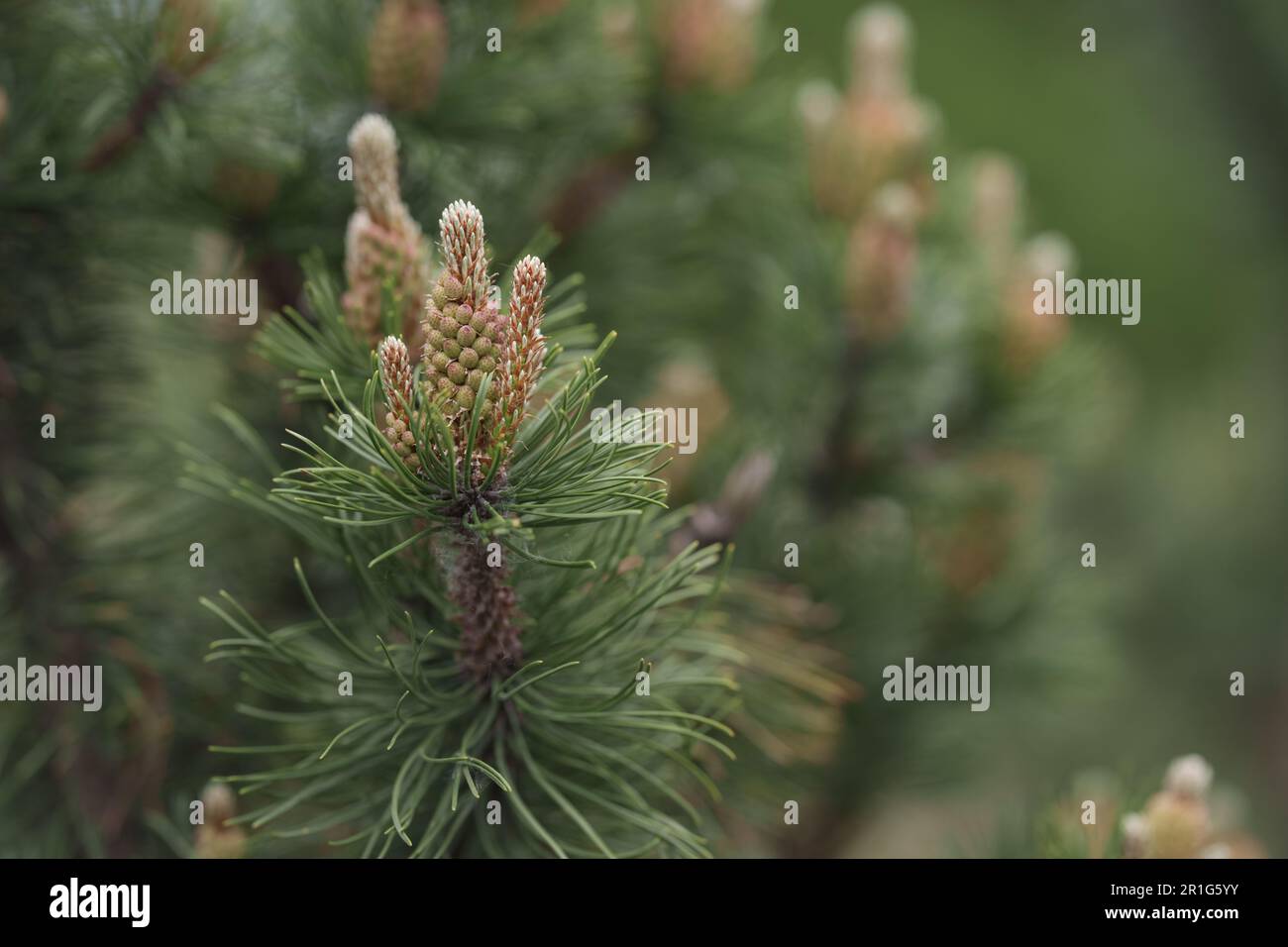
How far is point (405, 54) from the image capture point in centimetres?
47

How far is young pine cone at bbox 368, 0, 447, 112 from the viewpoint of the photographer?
468mm

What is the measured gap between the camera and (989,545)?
672 millimetres

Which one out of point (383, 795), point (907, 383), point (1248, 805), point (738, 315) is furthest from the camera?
point (1248, 805)

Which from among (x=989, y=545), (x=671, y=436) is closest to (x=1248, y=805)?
(x=989, y=545)

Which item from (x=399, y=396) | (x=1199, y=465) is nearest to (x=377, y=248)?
(x=399, y=396)

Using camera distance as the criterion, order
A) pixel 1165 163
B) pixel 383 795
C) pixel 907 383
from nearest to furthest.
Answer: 1. pixel 383 795
2. pixel 907 383
3. pixel 1165 163

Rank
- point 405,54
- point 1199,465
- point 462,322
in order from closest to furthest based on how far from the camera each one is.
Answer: point 462,322
point 405,54
point 1199,465

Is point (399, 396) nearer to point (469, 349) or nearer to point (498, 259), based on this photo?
point (469, 349)

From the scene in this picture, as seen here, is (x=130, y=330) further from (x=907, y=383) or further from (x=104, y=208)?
(x=907, y=383)

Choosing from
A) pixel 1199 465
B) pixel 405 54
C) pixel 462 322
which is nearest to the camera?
pixel 462 322

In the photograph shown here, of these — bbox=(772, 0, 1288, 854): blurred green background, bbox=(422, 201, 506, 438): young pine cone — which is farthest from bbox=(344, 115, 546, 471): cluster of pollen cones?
bbox=(772, 0, 1288, 854): blurred green background

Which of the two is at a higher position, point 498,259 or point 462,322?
point 498,259

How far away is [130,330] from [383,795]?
300 mm

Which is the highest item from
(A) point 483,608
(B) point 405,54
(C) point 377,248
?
(B) point 405,54
